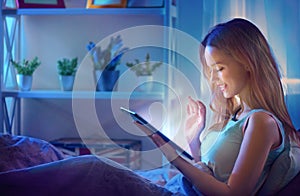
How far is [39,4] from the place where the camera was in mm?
2180

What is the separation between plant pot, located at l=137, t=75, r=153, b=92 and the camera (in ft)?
7.02

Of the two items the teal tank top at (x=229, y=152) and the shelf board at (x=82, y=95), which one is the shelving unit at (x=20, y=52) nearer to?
the shelf board at (x=82, y=95)

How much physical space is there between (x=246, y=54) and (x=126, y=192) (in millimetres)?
442

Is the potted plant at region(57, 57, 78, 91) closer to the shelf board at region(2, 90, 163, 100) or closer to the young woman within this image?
the shelf board at region(2, 90, 163, 100)

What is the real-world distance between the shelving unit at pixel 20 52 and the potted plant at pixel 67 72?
0.05m

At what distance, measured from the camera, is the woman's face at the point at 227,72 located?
4.00 feet

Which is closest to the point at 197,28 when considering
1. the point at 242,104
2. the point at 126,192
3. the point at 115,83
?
the point at 115,83

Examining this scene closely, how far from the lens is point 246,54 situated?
3.90 ft

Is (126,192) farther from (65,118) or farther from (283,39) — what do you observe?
(65,118)

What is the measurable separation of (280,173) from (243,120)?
15cm

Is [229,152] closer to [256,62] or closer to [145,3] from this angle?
[256,62]

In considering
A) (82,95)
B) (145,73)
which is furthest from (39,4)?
(145,73)

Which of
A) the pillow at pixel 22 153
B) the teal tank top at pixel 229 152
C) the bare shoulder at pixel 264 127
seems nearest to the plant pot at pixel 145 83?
the pillow at pixel 22 153

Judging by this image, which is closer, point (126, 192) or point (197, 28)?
point (126, 192)
